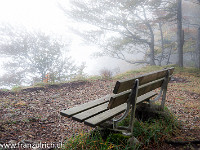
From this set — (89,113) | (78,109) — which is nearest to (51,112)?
(78,109)

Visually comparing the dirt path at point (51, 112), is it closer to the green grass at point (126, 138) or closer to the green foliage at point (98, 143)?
the green grass at point (126, 138)

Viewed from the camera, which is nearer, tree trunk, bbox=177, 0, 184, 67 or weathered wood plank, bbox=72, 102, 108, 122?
weathered wood plank, bbox=72, 102, 108, 122

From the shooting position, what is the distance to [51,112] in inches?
172

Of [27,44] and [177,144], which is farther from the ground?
[27,44]

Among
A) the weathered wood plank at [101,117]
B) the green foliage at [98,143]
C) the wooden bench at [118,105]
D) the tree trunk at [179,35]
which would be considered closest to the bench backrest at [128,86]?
the wooden bench at [118,105]

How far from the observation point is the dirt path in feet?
9.57

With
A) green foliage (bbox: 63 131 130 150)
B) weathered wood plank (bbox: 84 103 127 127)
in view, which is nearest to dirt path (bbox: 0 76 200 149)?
green foliage (bbox: 63 131 130 150)

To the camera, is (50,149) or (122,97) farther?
(50,149)

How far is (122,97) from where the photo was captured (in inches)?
84.2

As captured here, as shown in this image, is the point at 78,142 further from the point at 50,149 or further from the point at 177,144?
the point at 177,144

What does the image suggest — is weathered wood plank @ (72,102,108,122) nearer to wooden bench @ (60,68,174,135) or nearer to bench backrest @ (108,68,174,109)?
wooden bench @ (60,68,174,135)

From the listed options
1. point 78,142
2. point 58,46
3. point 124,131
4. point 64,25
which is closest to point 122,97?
point 124,131

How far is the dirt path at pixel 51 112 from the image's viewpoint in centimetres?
292

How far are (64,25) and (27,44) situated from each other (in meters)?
3.52
